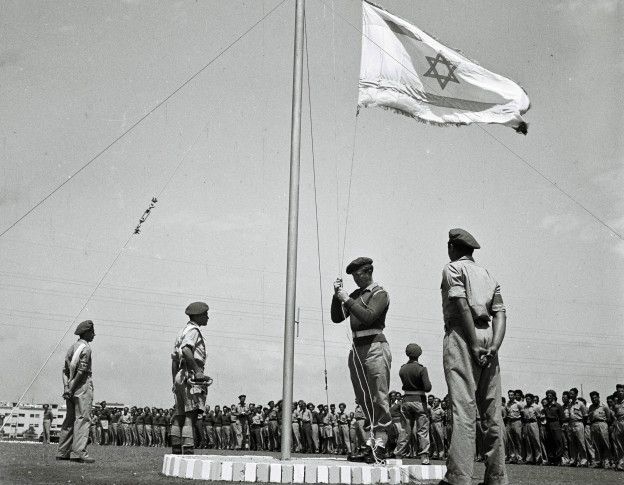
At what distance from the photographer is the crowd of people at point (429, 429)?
50.8ft

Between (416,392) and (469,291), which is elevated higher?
(416,392)

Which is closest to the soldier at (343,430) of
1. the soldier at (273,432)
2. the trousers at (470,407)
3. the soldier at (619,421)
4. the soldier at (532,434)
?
the soldier at (273,432)

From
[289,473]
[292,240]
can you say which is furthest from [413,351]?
[289,473]

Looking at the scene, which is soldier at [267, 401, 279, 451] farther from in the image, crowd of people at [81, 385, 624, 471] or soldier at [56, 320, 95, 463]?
soldier at [56, 320, 95, 463]

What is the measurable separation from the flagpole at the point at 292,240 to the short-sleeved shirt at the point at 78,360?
3455mm

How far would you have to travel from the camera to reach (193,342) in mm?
9016

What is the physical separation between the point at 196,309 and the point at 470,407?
177 inches

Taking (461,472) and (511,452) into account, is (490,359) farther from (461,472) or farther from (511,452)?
(511,452)

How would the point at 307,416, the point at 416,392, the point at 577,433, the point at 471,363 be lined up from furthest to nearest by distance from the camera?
the point at 307,416 → the point at 577,433 → the point at 416,392 → the point at 471,363

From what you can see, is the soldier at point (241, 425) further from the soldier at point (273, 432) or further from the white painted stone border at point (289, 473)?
the white painted stone border at point (289, 473)

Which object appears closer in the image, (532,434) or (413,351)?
(413,351)

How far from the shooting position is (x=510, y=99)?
9.12 m

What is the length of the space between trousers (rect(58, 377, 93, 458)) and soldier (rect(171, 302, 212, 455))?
1.32m

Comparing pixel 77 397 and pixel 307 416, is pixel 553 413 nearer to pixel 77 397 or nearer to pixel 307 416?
pixel 307 416
